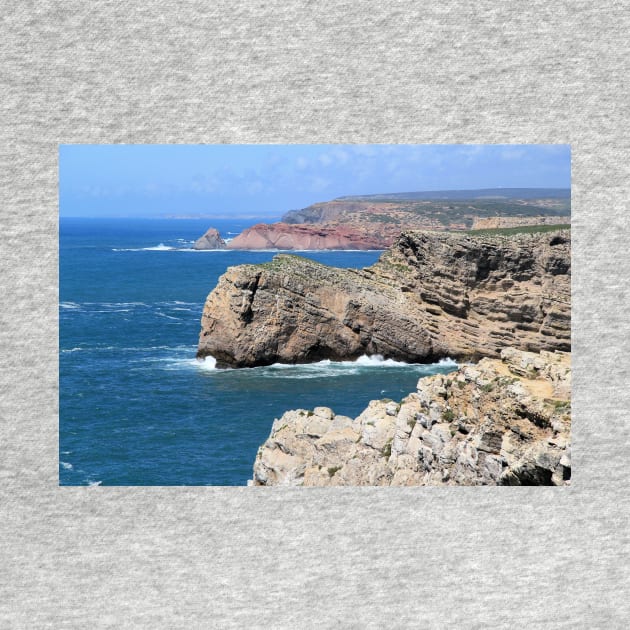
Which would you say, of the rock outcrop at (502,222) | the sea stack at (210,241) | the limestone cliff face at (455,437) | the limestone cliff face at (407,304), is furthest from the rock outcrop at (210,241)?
the rock outcrop at (502,222)

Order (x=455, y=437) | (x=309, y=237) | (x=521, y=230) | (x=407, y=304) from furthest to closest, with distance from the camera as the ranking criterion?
(x=407, y=304)
(x=309, y=237)
(x=521, y=230)
(x=455, y=437)

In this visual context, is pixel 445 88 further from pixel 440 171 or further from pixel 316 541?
pixel 316 541

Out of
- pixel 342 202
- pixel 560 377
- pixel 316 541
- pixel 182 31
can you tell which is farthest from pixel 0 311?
pixel 560 377

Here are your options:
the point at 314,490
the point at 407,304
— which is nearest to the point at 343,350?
the point at 407,304

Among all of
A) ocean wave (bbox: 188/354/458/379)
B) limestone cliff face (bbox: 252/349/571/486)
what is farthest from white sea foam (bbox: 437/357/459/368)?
limestone cliff face (bbox: 252/349/571/486)

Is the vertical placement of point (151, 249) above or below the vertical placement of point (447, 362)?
above

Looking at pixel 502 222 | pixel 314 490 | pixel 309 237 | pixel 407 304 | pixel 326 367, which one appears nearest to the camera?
pixel 314 490

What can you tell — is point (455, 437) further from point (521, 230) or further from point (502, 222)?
point (502, 222)
